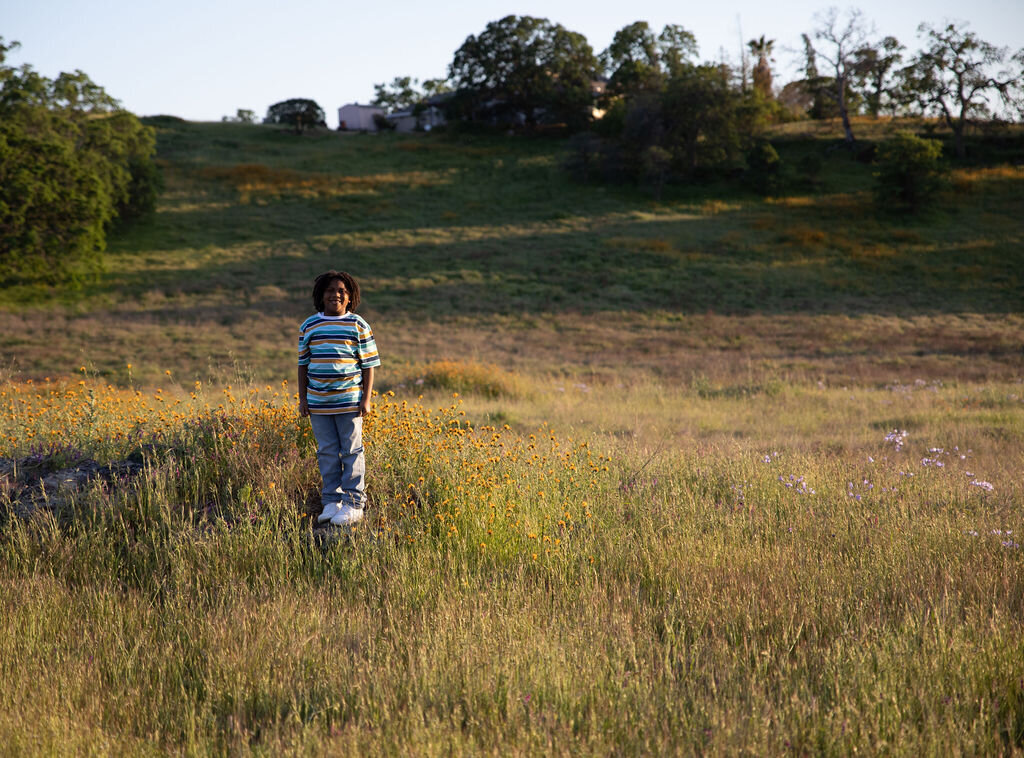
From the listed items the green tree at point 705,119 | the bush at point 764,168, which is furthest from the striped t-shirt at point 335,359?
the green tree at point 705,119

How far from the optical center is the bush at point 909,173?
3894 centimetres

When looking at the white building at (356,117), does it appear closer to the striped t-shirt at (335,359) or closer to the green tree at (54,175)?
the green tree at (54,175)

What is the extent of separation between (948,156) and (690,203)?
65.2 feet

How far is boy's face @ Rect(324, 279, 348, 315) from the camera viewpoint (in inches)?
182

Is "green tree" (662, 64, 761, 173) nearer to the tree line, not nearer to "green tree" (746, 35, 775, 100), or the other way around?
the tree line

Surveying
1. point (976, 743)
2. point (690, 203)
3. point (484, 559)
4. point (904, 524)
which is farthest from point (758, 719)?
point (690, 203)

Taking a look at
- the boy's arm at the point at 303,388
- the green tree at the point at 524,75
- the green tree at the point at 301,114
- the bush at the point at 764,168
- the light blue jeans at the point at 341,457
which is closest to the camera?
the light blue jeans at the point at 341,457

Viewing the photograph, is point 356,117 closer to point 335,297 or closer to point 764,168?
point 764,168

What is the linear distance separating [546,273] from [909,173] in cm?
2334

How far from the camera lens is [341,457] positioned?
449cm

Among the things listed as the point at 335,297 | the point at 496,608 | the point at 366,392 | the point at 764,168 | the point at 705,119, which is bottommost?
the point at 496,608

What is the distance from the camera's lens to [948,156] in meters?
47.8

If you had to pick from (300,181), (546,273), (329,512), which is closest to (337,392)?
(329,512)

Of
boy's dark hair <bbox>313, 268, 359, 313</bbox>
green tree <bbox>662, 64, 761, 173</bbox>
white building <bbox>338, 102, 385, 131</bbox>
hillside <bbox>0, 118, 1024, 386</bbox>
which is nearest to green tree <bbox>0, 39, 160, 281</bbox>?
hillside <bbox>0, 118, 1024, 386</bbox>
